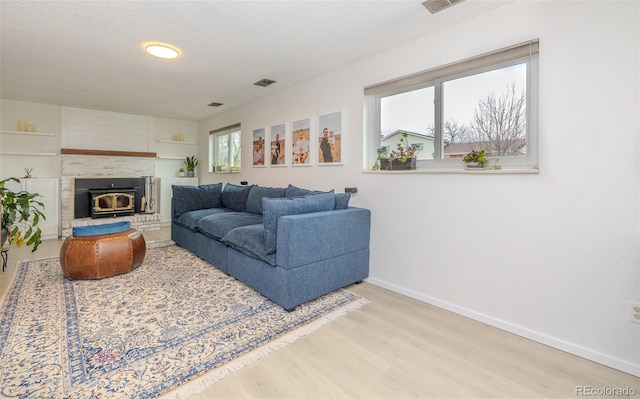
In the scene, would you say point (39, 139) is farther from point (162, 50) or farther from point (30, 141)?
point (162, 50)

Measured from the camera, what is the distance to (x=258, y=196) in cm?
412

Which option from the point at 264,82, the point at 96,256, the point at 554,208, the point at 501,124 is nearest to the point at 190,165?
the point at 264,82

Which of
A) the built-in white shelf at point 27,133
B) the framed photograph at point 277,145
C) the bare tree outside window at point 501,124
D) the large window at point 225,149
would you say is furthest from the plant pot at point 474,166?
the built-in white shelf at point 27,133

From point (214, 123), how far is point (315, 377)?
551 centimetres

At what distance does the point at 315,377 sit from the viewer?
1.63 metres

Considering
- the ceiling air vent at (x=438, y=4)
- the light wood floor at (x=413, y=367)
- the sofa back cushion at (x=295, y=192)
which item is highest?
the ceiling air vent at (x=438, y=4)

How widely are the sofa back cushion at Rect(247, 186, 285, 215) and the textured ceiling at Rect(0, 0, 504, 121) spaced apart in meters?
1.42

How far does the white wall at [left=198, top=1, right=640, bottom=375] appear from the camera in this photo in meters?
1.71

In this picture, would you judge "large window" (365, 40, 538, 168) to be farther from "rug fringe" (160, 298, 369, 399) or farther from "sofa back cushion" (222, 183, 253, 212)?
"sofa back cushion" (222, 183, 253, 212)

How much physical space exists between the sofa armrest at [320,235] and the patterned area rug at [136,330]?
42cm

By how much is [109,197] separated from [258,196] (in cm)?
334

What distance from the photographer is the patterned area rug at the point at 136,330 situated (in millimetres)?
1556

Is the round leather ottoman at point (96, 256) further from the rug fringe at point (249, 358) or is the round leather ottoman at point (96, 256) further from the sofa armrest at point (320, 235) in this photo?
the rug fringe at point (249, 358)

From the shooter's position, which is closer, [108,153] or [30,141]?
[30,141]
